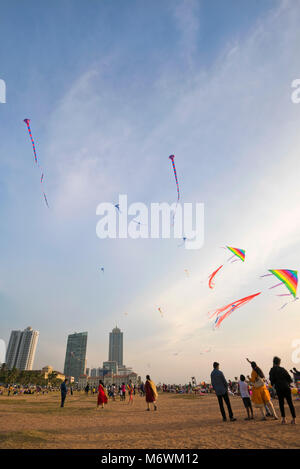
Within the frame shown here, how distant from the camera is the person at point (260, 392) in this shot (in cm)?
827

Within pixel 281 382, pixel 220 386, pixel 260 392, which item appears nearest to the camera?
pixel 281 382

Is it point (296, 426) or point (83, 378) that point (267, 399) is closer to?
point (296, 426)

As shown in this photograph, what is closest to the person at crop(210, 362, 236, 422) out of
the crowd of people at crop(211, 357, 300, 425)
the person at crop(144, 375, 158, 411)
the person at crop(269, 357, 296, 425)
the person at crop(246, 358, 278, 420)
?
the crowd of people at crop(211, 357, 300, 425)

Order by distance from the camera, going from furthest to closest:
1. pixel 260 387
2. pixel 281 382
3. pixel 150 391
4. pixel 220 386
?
pixel 150 391 < pixel 260 387 < pixel 220 386 < pixel 281 382

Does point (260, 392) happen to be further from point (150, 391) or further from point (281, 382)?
point (150, 391)

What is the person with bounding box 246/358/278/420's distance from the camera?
827cm

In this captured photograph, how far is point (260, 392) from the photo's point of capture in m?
8.39

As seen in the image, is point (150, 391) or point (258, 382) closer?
point (258, 382)

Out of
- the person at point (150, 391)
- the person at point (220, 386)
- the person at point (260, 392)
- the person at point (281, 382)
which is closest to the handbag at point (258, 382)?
the person at point (260, 392)

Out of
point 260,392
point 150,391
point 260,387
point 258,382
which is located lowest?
point 150,391

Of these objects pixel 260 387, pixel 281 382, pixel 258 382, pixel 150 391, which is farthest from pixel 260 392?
pixel 150 391

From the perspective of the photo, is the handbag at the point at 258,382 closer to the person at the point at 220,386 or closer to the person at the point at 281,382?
the person at the point at 281,382
